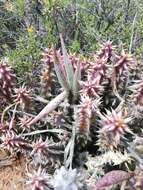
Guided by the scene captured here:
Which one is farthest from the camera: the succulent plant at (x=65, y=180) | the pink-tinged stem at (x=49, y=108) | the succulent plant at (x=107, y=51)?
the succulent plant at (x=107, y=51)

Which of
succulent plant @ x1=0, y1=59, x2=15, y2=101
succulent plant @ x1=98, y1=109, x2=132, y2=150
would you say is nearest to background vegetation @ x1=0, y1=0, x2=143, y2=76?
succulent plant @ x1=0, y1=59, x2=15, y2=101

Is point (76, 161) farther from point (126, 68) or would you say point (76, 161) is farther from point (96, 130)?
point (126, 68)

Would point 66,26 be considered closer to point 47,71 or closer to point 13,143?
point 47,71

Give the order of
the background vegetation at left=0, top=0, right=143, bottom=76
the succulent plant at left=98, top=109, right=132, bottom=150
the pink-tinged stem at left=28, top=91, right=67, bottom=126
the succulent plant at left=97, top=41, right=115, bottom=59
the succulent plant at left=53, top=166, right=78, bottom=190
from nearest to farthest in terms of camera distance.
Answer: the succulent plant at left=98, top=109, right=132, bottom=150 < the succulent plant at left=53, top=166, right=78, bottom=190 < the pink-tinged stem at left=28, top=91, right=67, bottom=126 < the succulent plant at left=97, top=41, right=115, bottom=59 < the background vegetation at left=0, top=0, right=143, bottom=76

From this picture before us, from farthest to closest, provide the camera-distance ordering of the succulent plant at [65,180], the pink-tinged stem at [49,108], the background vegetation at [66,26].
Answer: the background vegetation at [66,26] → the pink-tinged stem at [49,108] → the succulent plant at [65,180]

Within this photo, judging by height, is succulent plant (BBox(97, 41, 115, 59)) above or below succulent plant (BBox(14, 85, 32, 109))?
above

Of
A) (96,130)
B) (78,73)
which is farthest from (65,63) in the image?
(96,130)

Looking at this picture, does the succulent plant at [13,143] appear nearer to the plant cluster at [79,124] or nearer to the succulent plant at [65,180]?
the plant cluster at [79,124]

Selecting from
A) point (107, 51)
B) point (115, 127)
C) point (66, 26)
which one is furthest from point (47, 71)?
point (66, 26)

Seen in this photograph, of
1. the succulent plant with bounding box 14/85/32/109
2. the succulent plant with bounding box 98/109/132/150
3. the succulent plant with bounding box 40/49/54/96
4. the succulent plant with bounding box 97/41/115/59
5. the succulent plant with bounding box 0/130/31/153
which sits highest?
the succulent plant with bounding box 97/41/115/59

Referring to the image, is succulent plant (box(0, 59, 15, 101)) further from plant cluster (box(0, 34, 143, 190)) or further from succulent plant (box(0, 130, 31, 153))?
succulent plant (box(0, 130, 31, 153))

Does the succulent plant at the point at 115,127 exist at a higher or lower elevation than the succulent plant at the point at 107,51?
lower

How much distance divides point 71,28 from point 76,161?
119cm

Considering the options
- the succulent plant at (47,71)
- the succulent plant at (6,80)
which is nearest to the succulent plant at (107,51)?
the succulent plant at (47,71)
